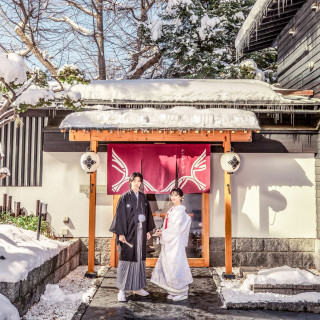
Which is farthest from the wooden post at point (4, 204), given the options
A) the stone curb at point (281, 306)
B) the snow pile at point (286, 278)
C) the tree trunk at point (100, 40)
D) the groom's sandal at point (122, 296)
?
the tree trunk at point (100, 40)

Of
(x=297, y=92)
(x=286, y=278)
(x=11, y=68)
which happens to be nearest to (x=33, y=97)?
(x=11, y=68)

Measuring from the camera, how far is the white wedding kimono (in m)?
6.95

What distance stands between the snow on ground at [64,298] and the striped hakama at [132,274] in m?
0.66

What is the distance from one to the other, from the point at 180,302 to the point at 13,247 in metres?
3.02

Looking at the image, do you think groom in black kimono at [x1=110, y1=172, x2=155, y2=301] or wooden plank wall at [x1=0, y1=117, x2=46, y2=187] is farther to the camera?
wooden plank wall at [x1=0, y1=117, x2=46, y2=187]

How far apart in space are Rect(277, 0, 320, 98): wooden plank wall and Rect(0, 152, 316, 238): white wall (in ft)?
7.00

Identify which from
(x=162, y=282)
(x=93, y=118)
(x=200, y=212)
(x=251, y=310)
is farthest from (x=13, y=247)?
(x=200, y=212)

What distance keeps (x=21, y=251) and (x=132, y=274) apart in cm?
196

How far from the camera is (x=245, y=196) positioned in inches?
382

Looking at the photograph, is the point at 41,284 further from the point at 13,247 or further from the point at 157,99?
the point at 157,99

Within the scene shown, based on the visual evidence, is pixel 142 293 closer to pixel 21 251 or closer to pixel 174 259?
pixel 174 259

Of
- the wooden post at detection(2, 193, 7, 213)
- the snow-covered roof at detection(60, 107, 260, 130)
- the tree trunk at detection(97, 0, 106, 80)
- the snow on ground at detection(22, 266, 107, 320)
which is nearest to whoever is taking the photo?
the snow on ground at detection(22, 266, 107, 320)

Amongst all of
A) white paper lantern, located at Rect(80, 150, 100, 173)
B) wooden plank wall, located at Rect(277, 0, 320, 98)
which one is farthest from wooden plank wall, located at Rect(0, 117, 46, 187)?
wooden plank wall, located at Rect(277, 0, 320, 98)

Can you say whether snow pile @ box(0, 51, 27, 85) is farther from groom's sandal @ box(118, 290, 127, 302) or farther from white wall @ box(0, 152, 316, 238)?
white wall @ box(0, 152, 316, 238)
